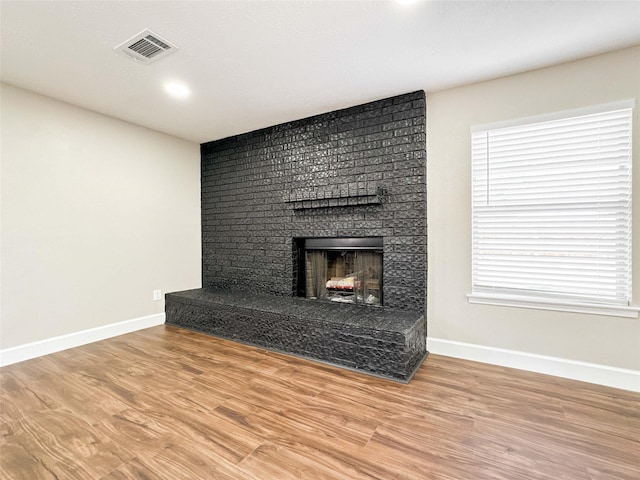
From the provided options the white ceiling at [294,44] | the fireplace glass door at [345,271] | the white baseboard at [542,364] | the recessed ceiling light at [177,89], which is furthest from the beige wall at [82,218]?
the white baseboard at [542,364]

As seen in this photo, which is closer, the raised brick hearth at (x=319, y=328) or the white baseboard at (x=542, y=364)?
the white baseboard at (x=542, y=364)

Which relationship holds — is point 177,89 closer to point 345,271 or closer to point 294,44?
point 294,44

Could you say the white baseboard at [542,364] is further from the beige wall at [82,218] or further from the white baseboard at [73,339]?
the beige wall at [82,218]

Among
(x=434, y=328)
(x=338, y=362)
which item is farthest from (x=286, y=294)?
(x=434, y=328)

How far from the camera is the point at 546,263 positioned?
225 centimetres

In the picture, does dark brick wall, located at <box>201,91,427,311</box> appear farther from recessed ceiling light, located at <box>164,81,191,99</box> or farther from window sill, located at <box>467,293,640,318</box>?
recessed ceiling light, located at <box>164,81,191,99</box>

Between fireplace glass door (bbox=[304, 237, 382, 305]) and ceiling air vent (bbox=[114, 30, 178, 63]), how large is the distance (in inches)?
81.8

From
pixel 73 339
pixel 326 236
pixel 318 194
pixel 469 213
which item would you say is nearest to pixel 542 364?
pixel 469 213

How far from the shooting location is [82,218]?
2.94 meters

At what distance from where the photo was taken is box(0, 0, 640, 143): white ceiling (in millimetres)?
1664

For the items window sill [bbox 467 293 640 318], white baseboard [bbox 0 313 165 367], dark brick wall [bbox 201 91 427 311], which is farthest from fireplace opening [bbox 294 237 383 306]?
white baseboard [bbox 0 313 165 367]

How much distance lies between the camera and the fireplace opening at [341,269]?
297cm

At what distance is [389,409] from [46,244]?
10.5 feet

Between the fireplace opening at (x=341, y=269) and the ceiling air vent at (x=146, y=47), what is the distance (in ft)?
6.72
